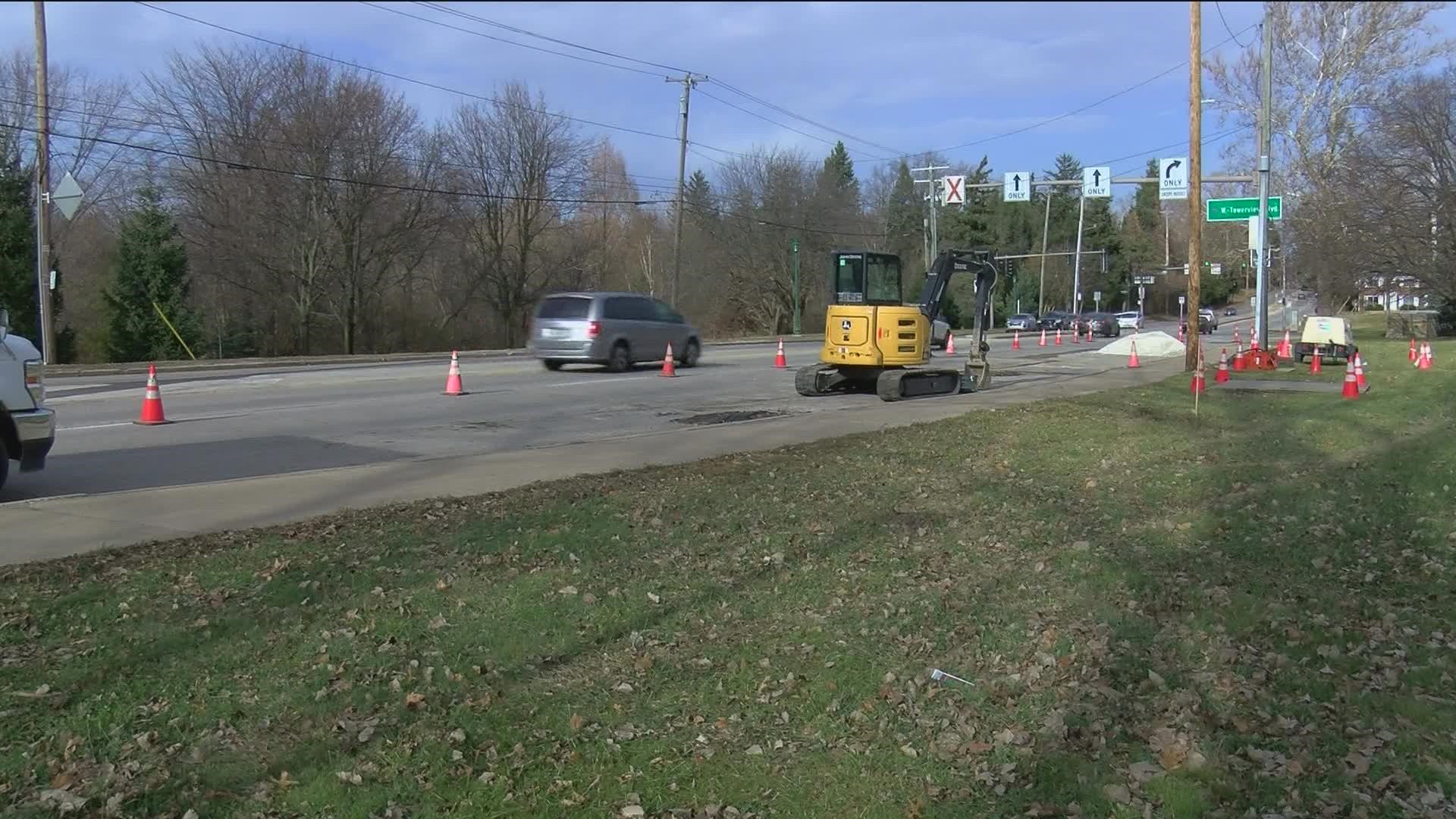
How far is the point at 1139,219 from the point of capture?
418 feet

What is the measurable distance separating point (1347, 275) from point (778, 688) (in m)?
46.8

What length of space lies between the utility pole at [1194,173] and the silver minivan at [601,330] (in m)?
11.7


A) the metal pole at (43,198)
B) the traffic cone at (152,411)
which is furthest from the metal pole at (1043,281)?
the traffic cone at (152,411)

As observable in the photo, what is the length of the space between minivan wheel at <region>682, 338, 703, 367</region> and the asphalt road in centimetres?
39

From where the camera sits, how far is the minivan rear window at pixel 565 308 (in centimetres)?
2561

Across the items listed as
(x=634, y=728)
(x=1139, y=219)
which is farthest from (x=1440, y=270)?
(x=1139, y=219)

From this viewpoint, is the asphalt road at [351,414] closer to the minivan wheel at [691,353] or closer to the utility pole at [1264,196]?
the minivan wheel at [691,353]

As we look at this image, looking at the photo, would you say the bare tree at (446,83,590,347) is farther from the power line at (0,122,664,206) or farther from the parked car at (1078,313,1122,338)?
the parked car at (1078,313,1122,338)

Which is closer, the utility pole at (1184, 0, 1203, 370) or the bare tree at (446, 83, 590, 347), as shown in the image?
the utility pole at (1184, 0, 1203, 370)

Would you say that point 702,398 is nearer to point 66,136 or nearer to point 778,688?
point 778,688

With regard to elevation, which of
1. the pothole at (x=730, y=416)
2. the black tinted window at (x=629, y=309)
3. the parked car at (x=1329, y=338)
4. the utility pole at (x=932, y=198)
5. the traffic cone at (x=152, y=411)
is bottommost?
the pothole at (x=730, y=416)

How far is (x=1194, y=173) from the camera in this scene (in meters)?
24.8

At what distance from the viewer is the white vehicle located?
8.94m

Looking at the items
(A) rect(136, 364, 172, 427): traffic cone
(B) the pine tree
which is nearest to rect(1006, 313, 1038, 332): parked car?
(B) the pine tree
